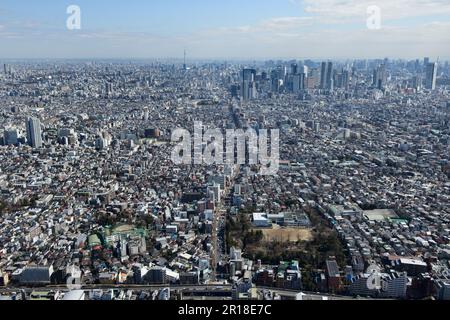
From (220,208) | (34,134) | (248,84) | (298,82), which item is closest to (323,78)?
(298,82)

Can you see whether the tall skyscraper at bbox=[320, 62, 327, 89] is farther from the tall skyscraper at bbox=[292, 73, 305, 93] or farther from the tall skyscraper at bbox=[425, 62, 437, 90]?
the tall skyscraper at bbox=[425, 62, 437, 90]

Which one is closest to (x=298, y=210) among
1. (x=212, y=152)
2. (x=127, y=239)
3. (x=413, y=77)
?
(x=127, y=239)

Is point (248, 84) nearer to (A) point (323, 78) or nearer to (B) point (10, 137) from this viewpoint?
(A) point (323, 78)

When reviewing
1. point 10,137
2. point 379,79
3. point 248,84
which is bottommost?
point 10,137

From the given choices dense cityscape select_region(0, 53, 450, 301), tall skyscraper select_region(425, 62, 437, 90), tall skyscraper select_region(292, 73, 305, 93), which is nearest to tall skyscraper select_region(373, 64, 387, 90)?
tall skyscraper select_region(425, 62, 437, 90)

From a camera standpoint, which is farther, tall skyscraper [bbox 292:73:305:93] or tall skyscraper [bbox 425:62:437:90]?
tall skyscraper [bbox 292:73:305:93]

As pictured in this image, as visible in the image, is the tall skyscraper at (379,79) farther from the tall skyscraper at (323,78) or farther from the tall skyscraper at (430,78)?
the tall skyscraper at (323,78)

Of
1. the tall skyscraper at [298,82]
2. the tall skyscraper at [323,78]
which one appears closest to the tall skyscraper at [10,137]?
the tall skyscraper at [298,82]

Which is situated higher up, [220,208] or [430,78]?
[430,78]
